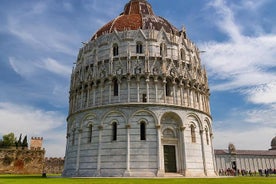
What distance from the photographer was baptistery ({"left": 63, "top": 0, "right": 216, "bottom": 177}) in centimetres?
2641

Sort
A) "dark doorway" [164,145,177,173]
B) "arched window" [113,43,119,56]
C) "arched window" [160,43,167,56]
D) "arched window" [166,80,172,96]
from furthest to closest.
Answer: "arched window" [113,43,119,56], "arched window" [160,43,167,56], "arched window" [166,80,172,96], "dark doorway" [164,145,177,173]

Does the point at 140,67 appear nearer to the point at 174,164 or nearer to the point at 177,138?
the point at 177,138

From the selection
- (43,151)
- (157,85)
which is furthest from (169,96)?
(43,151)

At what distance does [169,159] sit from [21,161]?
4485 centimetres

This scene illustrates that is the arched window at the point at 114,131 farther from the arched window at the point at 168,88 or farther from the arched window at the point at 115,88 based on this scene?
the arched window at the point at 168,88

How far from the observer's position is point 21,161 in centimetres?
5853

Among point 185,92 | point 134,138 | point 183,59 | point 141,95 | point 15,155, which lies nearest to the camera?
point 134,138

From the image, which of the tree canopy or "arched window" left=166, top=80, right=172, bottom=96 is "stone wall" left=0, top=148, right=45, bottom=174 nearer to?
the tree canopy

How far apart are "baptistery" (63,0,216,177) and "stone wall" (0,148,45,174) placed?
31.6 metres

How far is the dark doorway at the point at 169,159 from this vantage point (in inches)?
1054

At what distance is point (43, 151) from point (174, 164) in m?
43.2

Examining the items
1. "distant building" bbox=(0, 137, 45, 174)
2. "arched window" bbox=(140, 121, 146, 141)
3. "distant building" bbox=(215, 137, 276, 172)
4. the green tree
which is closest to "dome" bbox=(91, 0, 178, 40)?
"arched window" bbox=(140, 121, 146, 141)

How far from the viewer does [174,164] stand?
88.8 ft

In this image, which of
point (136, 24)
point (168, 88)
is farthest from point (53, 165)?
point (168, 88)
